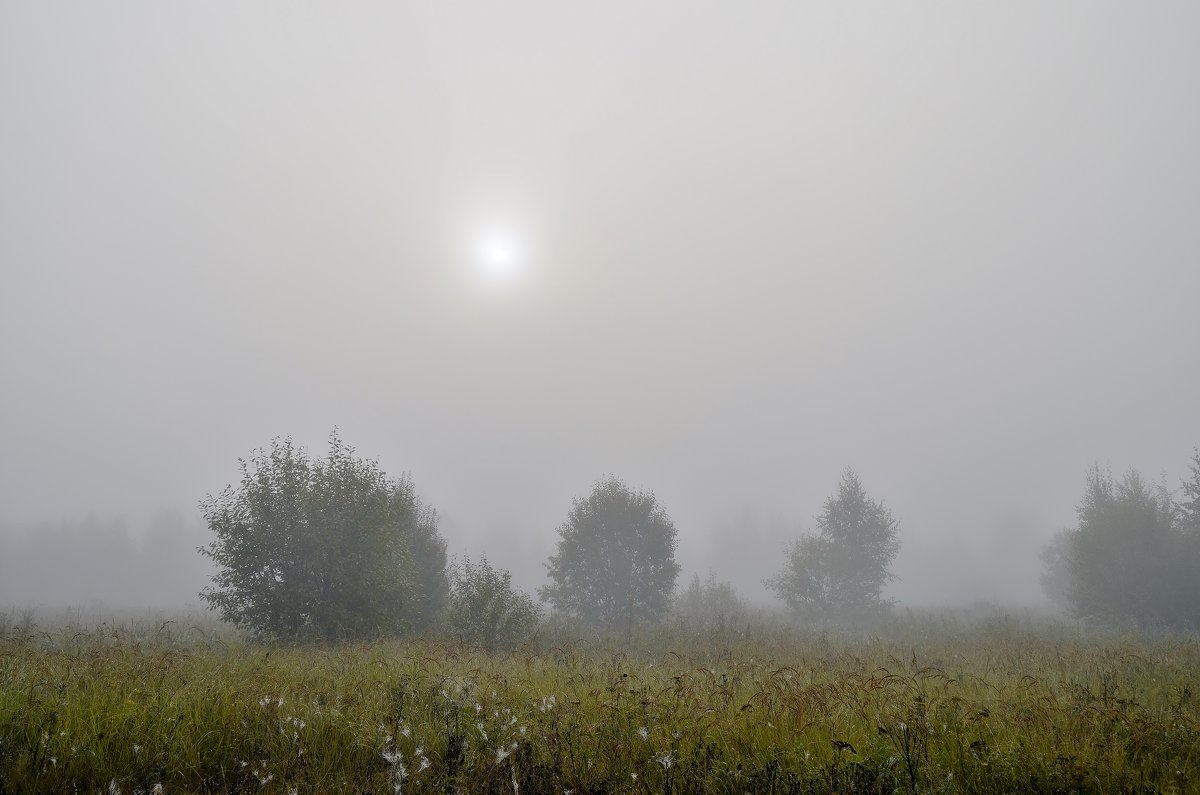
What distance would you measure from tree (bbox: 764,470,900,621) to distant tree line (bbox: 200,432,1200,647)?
8 centimetres

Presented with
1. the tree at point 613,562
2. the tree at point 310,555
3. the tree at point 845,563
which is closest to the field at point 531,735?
the tree at point 310,555

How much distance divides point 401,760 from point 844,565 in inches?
1393

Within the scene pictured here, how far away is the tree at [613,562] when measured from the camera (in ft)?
94.3

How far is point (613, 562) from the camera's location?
1155 inches

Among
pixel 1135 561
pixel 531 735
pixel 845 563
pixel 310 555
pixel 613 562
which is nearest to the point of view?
pixel 531 735

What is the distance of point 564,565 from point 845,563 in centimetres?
1923

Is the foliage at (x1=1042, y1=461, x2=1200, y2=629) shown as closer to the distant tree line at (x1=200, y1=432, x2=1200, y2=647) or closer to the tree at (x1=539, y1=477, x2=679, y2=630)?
the distant tree line at (x1=200, y1=432, x2=1200, y2=647)

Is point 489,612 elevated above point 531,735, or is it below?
below

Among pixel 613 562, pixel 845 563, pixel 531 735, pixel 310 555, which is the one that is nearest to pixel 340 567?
pixel 310 555

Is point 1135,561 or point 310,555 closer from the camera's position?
point 310,555

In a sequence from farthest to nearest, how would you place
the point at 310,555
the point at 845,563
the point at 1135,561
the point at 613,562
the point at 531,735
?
1. the point at 845,563
2. the point at 613,562
3. the point at 1135,561
4. the point at 310,555
5. the point at 531,735

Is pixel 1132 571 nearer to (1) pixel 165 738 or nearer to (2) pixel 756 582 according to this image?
(1) pixel 165 738

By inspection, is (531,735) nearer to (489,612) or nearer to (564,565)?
(489,612)

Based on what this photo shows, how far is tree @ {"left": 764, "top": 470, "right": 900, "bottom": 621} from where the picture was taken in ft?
111
